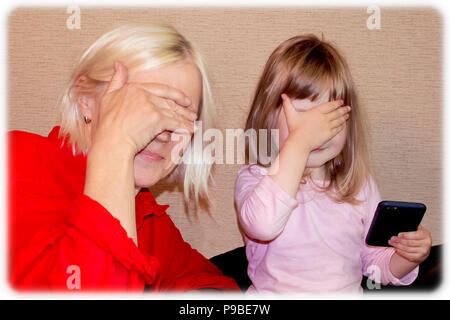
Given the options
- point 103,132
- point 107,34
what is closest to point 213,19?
point 107,34

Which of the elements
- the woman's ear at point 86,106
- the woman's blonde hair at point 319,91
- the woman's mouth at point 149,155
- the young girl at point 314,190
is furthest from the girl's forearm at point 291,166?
the woman's ear at point 86,106

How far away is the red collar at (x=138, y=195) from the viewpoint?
0.81 m

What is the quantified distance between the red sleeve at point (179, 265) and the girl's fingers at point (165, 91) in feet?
1.13

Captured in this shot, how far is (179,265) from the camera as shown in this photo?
99 centimetres

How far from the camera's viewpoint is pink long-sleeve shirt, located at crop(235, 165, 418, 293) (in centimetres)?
88

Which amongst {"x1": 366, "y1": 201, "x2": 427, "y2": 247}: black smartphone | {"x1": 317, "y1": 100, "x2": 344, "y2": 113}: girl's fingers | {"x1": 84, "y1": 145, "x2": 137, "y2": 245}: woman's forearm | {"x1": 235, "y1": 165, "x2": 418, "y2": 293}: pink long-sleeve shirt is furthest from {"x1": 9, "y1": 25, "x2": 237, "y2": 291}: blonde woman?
{"x1": 366, "y1": 201, "x2": 427, "y2": 247}: black smartphone

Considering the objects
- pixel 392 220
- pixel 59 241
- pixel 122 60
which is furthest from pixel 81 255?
pixel 392 220

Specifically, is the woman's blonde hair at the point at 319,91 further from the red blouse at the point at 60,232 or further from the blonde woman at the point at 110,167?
the red blouse at the point at 60,232

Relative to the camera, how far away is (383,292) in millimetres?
896

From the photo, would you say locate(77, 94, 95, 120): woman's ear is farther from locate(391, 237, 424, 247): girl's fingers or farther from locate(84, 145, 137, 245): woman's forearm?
locate(391, 237, 424, 247): girl's fingers

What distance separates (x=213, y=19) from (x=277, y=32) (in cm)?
15

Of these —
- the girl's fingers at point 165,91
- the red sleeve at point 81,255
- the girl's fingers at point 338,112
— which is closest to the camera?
the red sleeve at point 81,255

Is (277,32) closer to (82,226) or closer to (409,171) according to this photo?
(409,171)

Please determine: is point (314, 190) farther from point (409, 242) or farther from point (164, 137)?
point (164, 137)
